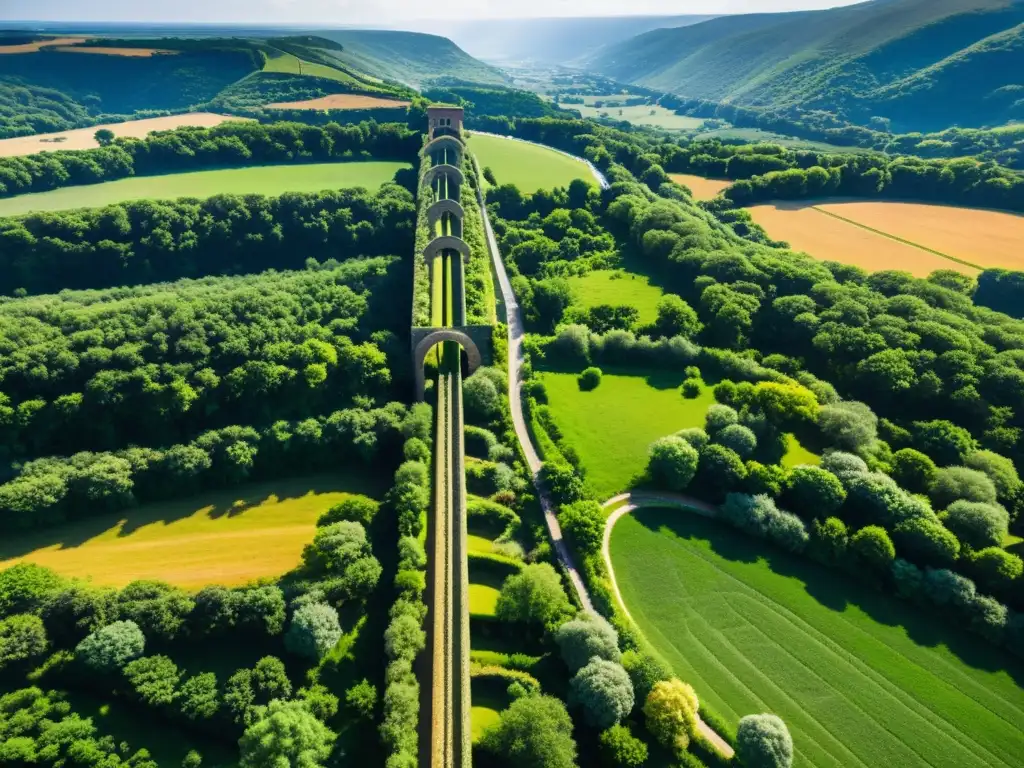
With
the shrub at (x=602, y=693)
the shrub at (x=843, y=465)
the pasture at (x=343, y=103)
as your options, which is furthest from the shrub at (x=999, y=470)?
the pasture at (x=343, y=103)

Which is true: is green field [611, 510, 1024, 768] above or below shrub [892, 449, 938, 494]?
below

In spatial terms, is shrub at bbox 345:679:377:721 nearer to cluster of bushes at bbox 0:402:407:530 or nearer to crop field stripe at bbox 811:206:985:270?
cluster of bushes at bbox 0:402:407:530

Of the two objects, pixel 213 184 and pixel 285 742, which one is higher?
pixel 213 184

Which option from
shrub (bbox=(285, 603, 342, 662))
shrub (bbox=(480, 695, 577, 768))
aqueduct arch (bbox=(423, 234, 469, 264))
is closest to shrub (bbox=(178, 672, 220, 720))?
shrub (bbox=(285, 603, 342, 662))

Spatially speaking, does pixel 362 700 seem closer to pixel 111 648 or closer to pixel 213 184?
pixel 111 648

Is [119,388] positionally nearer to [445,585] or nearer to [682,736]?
[445,585]

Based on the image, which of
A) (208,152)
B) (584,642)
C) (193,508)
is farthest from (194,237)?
Answer: (584,642)

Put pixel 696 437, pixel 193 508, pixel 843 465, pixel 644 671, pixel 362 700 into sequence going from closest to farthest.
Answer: pixel 362 700 < pixel 644 671 < pixel 193 508 < pixel 843 465 < pixel 696 437
